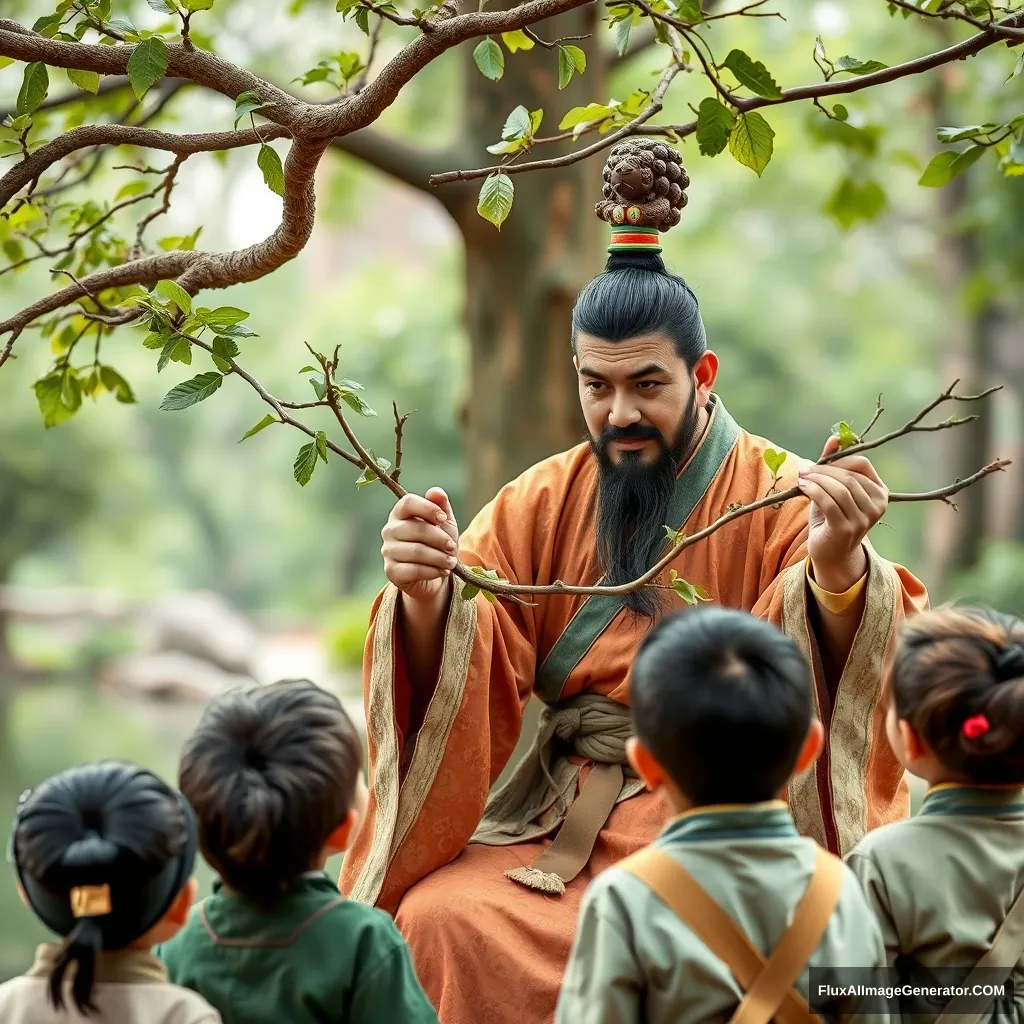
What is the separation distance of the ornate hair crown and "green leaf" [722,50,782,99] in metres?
0.85

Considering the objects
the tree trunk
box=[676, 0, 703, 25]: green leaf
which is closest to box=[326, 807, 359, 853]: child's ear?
box=[676, 0, 703, 25]: green leaf

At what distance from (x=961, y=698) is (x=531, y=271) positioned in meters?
3.71

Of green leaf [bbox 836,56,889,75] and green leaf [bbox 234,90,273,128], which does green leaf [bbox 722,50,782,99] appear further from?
green leaf [bbox 234,90,273,128]

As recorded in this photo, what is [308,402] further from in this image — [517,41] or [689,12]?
[517,41]

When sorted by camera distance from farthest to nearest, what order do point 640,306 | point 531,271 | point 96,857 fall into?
point 531,271 < point 640,306 < point 96,857

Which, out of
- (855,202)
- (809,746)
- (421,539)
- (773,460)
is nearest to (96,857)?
(809,746)

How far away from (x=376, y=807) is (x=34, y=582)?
2247 cm

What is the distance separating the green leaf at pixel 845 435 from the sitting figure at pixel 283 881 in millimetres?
1018

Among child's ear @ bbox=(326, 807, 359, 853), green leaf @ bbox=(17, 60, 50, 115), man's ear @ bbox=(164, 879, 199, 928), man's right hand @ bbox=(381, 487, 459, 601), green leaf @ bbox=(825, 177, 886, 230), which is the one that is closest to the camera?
man's ear @ bbox=(164, 879, 199, 928)

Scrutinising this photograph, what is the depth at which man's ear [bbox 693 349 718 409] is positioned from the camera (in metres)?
3.36

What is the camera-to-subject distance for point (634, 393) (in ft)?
10.6

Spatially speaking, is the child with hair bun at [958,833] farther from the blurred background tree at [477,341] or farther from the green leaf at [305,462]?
the blurred background tree at [477,341]

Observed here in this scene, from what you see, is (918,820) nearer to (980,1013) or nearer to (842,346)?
(980,1013)

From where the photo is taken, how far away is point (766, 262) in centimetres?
1980
